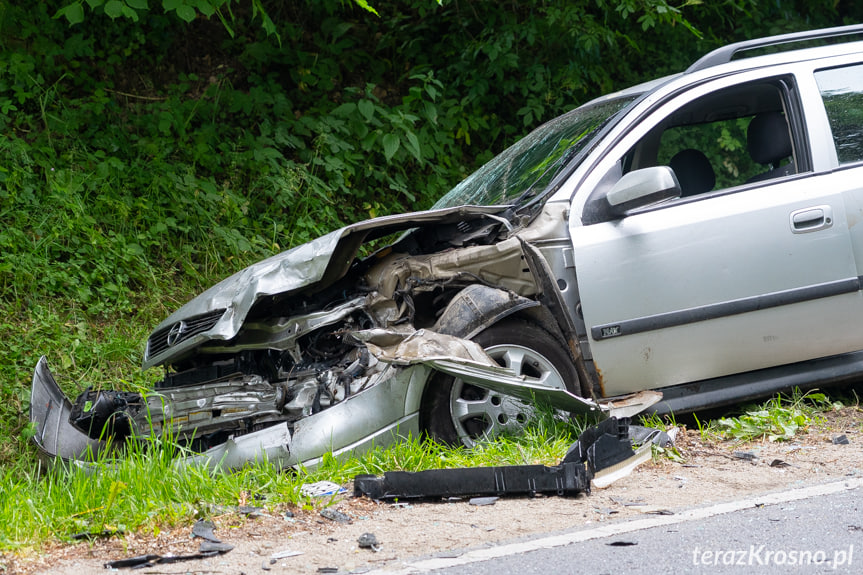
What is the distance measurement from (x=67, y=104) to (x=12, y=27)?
0.79 metres

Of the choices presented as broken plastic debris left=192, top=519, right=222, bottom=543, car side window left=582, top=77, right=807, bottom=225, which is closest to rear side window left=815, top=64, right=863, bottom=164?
car side window left=582, top=77, right=807, bottom=225

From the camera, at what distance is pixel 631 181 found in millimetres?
4109

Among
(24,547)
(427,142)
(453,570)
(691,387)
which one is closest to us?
(453,570)

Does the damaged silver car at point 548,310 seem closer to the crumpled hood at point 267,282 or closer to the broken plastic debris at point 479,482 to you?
the crumpled hood at point 267,282

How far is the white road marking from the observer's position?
2764 mm

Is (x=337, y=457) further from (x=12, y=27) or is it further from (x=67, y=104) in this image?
(x=12, y=27)

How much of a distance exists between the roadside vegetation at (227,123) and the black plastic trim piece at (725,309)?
9.99 feet

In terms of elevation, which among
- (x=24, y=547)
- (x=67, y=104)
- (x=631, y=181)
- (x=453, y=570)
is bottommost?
(x=453, y=570)

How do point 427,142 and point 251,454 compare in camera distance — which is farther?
point 427,142

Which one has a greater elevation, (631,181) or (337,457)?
(631,181)

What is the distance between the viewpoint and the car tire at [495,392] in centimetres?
394

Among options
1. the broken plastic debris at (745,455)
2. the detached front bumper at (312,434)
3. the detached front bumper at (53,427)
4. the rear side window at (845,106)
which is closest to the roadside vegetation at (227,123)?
the detached front bumper at (53,427)

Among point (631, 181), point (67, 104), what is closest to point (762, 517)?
point (631, 181)

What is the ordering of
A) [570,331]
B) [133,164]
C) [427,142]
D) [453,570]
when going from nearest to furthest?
[453,570] < [570,331] < [133,164] < [427,142]
